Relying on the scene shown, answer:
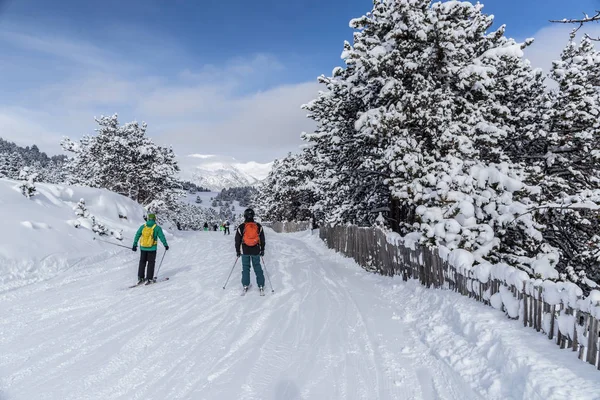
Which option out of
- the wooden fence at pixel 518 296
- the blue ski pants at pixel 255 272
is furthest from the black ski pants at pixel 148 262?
the wooden fence at pixel 518 296

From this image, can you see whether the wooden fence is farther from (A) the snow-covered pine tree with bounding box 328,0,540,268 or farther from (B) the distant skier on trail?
(B) the distant skier on trail

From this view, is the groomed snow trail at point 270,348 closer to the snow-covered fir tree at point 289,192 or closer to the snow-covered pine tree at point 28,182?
the snow-covered pine tree at point 28,182

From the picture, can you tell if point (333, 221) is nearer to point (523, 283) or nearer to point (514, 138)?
point (514, 138)

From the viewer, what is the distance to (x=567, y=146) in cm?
1180

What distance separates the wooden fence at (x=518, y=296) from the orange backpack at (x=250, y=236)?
13.3 ft

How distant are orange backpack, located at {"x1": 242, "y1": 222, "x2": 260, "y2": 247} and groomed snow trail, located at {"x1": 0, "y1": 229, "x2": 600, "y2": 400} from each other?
46.4 inches

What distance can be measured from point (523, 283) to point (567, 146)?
9.18 meters

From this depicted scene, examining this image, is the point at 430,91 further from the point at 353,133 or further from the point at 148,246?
the point at 148,246

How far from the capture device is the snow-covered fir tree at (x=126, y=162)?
107ft

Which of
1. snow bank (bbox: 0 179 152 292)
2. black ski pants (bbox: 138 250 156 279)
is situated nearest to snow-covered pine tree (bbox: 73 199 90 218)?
snow bank (bbox: 0 179 152 292)

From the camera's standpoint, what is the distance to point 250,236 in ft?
28.8

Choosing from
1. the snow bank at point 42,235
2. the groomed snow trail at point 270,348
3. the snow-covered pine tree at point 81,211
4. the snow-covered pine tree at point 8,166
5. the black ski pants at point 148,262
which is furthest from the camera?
the snow-covered pine tree at point 8,166

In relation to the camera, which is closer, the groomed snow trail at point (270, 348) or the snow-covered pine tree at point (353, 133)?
the groomed snow trail at point (270, 348)

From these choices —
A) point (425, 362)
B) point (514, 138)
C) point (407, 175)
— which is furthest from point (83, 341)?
point (514, 138)
